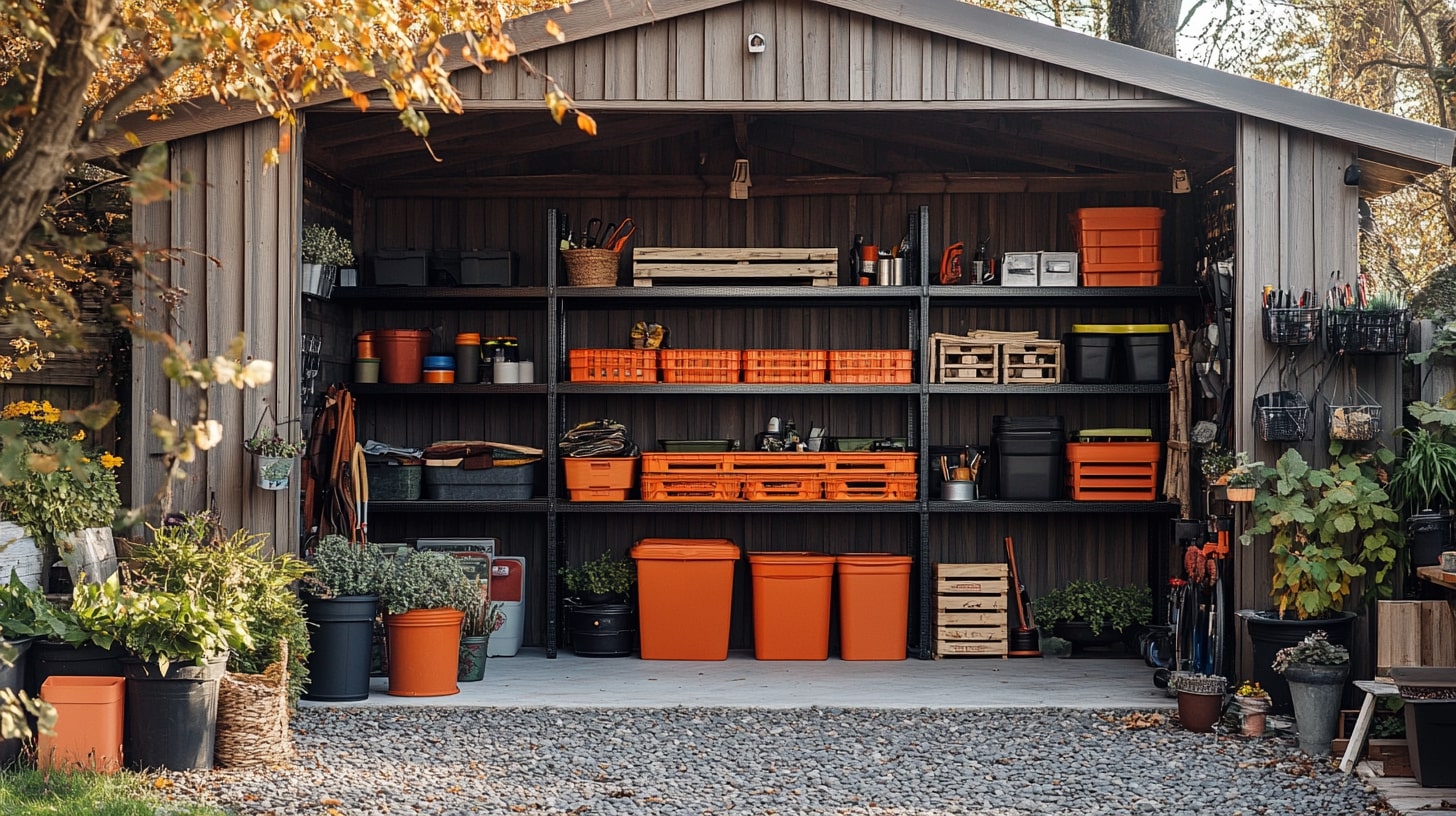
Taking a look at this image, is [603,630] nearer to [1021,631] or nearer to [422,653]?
[422,653]

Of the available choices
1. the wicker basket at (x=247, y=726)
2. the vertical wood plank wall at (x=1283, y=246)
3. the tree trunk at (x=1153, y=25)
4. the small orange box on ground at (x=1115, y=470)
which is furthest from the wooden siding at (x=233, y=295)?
the tree trunk at (x=1153, y=25)

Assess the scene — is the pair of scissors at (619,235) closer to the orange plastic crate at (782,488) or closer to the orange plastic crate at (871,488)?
the orange plastic crate at (782,488)

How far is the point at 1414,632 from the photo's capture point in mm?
6109

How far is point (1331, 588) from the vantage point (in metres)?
6.43

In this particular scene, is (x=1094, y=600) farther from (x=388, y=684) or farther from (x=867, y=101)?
(x=388, y=684)

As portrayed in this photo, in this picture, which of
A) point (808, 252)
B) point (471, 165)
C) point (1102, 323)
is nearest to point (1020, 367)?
point (1102, 323)

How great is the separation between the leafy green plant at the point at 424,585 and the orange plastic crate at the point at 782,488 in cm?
187

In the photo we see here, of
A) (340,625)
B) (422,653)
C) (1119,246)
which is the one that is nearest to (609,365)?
(422,653)

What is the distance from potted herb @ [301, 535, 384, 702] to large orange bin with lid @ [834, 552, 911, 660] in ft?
9.11

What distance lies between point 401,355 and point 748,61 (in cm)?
295

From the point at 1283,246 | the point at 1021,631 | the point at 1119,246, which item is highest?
the point at 1119,246

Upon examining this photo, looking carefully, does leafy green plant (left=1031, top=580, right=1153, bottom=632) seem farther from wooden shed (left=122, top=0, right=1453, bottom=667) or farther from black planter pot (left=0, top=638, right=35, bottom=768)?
black planter pot (left=0, top=638, right=35, bottom=768)

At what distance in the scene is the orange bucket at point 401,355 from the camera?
8.53 meters

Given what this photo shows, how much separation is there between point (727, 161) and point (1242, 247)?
3.38 meters
